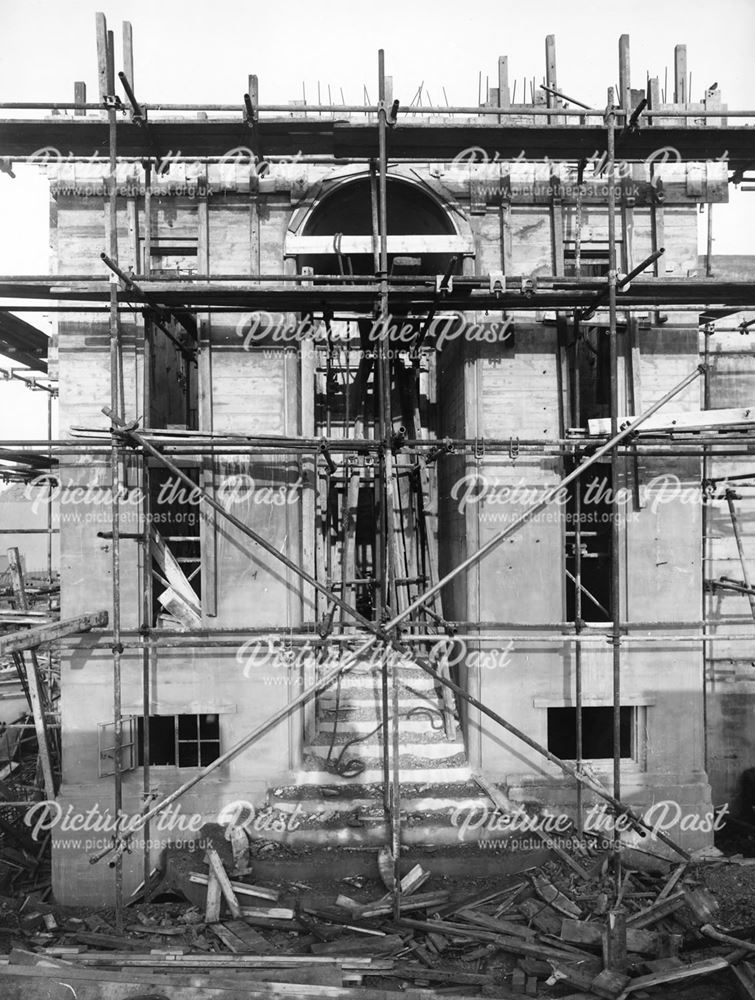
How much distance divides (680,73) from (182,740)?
12882 millimetres

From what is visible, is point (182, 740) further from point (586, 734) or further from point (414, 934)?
point (586, 734)

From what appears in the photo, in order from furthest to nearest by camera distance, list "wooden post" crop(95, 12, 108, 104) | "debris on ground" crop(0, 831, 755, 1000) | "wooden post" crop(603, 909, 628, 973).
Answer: "wooden post" crop(95, 12, 108, 104) → "wooden post" crop(603, 909, 628, 973) → "debris on ground" crop(0, 831, 755, 1000)

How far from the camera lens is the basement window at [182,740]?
9031mm

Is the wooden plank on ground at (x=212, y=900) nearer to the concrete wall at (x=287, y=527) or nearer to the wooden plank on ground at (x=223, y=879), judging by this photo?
the wooden plank on ground at (x=223, y=879)

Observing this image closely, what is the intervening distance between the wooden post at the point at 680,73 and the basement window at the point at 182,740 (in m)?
11.9

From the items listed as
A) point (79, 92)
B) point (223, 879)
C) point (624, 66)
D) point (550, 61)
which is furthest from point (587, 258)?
point (223, 879)

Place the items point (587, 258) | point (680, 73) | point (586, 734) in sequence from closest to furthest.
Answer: point (680, 73), point (587, 258), point (586, 734)

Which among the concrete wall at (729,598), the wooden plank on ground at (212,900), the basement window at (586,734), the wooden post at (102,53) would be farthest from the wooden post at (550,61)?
the wooden plank on ground at (212,900)

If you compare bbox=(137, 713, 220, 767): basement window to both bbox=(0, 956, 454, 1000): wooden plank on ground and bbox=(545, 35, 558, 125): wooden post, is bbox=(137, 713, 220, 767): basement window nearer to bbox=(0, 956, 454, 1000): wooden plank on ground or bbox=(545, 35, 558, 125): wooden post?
bbox=(0, 956, 454, 1000): wooden plank on ground

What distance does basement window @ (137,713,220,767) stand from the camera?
903 cm

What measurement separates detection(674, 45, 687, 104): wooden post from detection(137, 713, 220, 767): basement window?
1193cm

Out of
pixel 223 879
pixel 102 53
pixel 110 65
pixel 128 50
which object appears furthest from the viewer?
pixel 128 50

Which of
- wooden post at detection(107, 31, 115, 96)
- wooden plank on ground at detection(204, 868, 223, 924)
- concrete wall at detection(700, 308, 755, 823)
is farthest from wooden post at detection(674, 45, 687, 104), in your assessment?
wooden plank on ground at detection(204, 868, 223, 924)

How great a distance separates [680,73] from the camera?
30.3 feet
